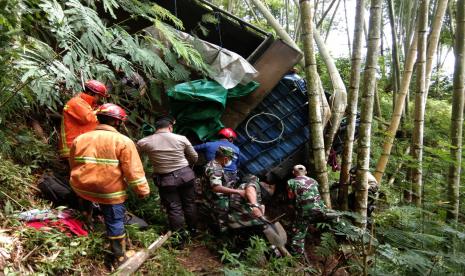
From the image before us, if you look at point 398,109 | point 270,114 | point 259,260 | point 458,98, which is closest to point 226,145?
point 270,114

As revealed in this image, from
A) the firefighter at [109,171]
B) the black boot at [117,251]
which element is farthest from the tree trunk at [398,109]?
the black boot at [117,251]

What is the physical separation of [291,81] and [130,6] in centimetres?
264

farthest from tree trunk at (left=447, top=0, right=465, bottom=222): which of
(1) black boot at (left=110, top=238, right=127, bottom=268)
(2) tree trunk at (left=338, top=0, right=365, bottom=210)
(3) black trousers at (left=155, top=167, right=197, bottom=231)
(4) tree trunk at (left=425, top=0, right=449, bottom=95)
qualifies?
(1) black boot at (left=110, top=238, right=127, bottom=268)

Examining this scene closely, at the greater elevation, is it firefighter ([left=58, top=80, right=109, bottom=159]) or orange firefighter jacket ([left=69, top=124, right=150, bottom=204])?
firefighter ([left=58, top=80, right=109, bottom=159])

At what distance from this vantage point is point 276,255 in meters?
4.75

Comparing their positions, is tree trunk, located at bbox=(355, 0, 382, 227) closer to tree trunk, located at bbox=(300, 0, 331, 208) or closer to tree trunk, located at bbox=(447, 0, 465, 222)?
tree trunk, located at bbox=(300, 0, 331, 208)

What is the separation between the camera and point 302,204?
199 inches

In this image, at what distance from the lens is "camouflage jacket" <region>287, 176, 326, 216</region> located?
4984mm

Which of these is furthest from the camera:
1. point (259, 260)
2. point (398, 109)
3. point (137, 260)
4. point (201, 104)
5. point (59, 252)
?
point (398, 109)

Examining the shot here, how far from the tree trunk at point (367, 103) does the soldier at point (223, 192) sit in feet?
4.54

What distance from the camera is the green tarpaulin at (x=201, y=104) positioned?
211 inches

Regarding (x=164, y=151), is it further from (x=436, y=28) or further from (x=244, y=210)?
(x=436, y=28)

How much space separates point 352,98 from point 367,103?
0.29 meters

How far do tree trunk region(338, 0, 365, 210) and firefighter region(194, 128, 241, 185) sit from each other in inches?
61.6
